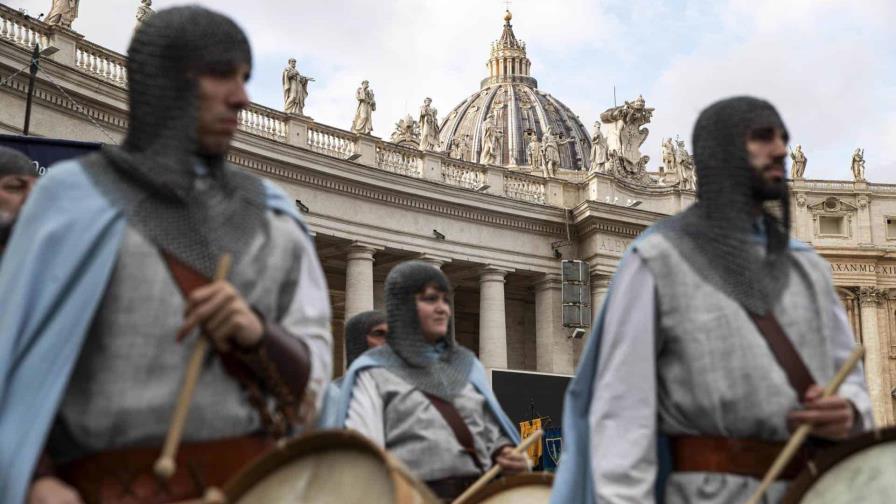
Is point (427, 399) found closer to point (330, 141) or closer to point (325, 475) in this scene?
point (325, 475)

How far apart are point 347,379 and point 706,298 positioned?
10.9 ft

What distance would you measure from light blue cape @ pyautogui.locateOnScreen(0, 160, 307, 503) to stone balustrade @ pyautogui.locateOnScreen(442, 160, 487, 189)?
97.2 feet

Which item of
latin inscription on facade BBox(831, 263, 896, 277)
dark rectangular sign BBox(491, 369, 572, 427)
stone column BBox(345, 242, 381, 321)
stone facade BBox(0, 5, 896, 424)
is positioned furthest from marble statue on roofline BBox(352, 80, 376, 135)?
latin inscription on facade BBox(831, 263, 896, 277)

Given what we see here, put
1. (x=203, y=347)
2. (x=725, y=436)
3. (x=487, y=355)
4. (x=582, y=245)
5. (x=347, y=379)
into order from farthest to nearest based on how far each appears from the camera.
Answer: (x=582, y=245)
(x=487, y=355)
(x=347, y=379)
(x=725, y=436)
(x=203, y=347)

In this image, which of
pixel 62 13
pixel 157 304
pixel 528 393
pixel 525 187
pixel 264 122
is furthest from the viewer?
pixel 525 187

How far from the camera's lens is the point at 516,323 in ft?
120

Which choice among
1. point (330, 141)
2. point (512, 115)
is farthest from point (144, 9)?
point (512, 115)

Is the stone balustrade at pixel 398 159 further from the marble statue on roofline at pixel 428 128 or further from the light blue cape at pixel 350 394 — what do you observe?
the light blue cape at pixel 350 394

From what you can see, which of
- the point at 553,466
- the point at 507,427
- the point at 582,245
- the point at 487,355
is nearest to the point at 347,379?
the point at 507,427

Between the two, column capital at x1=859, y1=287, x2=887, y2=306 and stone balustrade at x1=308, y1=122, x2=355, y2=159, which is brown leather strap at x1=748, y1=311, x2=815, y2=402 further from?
column capital at x1=859, y1=287, x2=887, y2=306

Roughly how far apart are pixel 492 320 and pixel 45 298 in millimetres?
29167

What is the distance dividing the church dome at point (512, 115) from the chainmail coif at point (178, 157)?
73.7m

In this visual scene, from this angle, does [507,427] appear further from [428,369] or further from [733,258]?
[733,258]

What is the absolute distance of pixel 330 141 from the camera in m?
30.2
